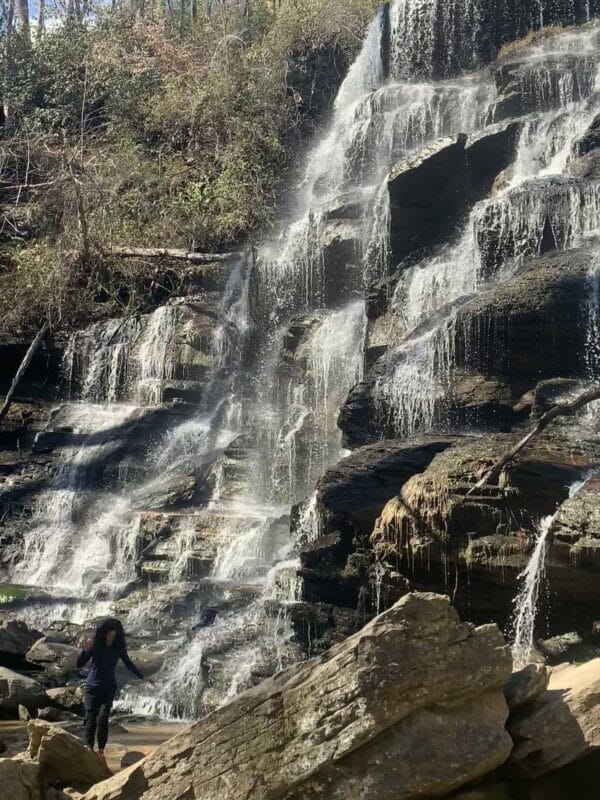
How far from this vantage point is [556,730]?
5934 mm

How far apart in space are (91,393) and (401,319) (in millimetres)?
8232

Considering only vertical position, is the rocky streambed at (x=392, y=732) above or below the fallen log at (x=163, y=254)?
below

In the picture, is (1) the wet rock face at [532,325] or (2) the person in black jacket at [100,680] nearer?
(2) the person in black jacket at [100,680]

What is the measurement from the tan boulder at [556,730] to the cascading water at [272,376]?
5430 mm

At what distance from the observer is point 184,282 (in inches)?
953

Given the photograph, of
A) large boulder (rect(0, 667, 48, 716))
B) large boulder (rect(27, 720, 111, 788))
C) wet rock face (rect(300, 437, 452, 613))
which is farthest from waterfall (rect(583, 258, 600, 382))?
large boulder (rect(27, 720, 111, 788))

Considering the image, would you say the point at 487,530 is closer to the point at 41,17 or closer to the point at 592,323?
the point at 592,323

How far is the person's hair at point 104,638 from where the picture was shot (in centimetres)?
793

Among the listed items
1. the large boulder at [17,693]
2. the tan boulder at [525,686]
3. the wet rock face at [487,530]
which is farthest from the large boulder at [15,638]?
the tan boulder at [525,686]

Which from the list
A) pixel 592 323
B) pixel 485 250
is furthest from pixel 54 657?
pixel 485 250

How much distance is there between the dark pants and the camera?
7901 millimetres

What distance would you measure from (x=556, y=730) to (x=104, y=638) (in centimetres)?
397

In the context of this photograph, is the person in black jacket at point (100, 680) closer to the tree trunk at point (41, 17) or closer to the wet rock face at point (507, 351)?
the wet rock face at point (507, 351)

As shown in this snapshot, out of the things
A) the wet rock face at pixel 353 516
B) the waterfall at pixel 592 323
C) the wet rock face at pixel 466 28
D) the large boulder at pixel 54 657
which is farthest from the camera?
the wet rock face at pixel 466 28
